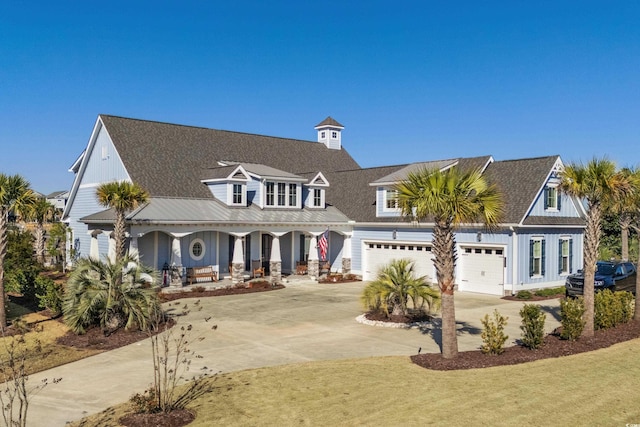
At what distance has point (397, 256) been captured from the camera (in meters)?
31.0

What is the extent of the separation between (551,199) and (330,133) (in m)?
20.9

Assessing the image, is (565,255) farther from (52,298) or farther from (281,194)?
(52,298)

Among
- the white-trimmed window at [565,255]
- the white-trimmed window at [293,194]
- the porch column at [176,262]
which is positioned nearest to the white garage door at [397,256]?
→ the white-trimmed window at [293,194]

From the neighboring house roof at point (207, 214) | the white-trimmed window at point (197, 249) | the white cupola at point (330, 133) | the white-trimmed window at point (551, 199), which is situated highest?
the white cupola at point (330, 133)

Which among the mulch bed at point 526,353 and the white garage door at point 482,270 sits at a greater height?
the white garage door at point 482,270

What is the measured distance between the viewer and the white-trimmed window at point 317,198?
35062 mm

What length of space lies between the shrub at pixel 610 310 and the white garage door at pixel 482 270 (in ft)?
29.5

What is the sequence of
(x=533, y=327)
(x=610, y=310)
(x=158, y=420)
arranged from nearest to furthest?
(x=158, y=420) → (x=533, y=327) → (x=610, y=310)

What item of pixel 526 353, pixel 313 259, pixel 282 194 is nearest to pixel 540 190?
pixel 313 259

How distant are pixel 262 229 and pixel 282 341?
14432 millimetres

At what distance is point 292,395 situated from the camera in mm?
10938

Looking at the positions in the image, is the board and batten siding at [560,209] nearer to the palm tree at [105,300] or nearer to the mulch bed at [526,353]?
the mulch bed at [526,353]

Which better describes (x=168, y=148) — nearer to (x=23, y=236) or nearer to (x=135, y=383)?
(x=23, y=236)

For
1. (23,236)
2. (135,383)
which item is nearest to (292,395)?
(135,383)
